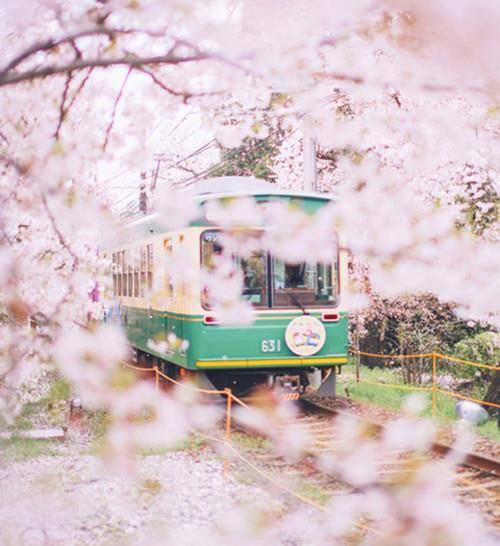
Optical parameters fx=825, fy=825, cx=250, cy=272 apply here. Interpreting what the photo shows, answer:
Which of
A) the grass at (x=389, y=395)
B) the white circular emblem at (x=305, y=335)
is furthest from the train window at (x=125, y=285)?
the white circular emblem at (x=305, y=335)

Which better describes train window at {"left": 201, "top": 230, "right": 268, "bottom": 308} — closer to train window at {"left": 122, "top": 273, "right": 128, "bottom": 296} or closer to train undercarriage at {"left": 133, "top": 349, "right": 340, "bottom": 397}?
train undercarriage at {"left": 133, "top": 349, "right": 340, "bottom": 397}

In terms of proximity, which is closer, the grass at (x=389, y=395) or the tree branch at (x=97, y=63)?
the tree branch at (x=97, y=63)

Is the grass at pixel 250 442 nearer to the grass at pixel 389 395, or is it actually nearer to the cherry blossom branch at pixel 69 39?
the grass at pixel 389 395

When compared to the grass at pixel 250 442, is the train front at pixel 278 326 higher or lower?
higher

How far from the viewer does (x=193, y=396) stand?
890 centimetres

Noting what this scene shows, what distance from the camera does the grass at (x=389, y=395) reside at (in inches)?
308

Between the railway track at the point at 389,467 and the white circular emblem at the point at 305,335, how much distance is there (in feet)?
2.63

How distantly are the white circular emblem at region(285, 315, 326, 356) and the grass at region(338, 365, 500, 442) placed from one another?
3.28ft

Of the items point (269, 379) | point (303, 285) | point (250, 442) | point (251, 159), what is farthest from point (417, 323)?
point (250, 442)

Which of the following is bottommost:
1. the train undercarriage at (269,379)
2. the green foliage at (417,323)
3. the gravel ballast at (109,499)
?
the gravel ballast at (109,499)

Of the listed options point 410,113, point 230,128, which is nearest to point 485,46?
point 410,113

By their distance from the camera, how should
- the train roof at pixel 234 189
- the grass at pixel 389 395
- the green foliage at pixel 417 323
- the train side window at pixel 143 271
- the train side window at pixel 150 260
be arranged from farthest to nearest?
1. the green foliage at pixel 417 323
2. the train side window at pixel 143 271
3. the train side window at pixel 150 260
4. the grass at pixel 389 395
5. the train roof at pixel 234 189

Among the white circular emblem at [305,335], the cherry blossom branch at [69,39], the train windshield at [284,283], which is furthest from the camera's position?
the white circular emblem at [305,335]

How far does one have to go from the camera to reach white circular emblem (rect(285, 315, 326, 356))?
845 centimetres
